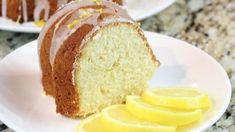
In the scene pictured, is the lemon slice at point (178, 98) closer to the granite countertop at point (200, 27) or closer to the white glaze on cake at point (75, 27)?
the white glaze on cake at point (75, 27)

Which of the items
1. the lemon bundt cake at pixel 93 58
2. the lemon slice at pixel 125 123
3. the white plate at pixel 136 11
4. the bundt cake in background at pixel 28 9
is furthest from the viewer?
the bundt cake in background at pixel 28 9

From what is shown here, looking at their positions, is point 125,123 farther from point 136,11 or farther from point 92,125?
point 136,11

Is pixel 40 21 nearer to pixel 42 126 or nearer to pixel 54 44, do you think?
pixel 54 44

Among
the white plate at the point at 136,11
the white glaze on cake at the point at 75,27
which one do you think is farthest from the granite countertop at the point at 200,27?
the white glaze on cake at the point at 75,27

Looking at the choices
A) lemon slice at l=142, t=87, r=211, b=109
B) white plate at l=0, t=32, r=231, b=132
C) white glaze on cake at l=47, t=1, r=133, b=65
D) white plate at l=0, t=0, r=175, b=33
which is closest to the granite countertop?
white plate at l=0, t=0, r=175, b=33

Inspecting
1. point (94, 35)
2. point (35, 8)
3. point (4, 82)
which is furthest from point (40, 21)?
point (94, 35)

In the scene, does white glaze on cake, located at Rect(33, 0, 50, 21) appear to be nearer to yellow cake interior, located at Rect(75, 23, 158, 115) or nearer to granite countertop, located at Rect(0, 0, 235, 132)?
granite countertop, located at Rect(0, 0, 235, 132)
